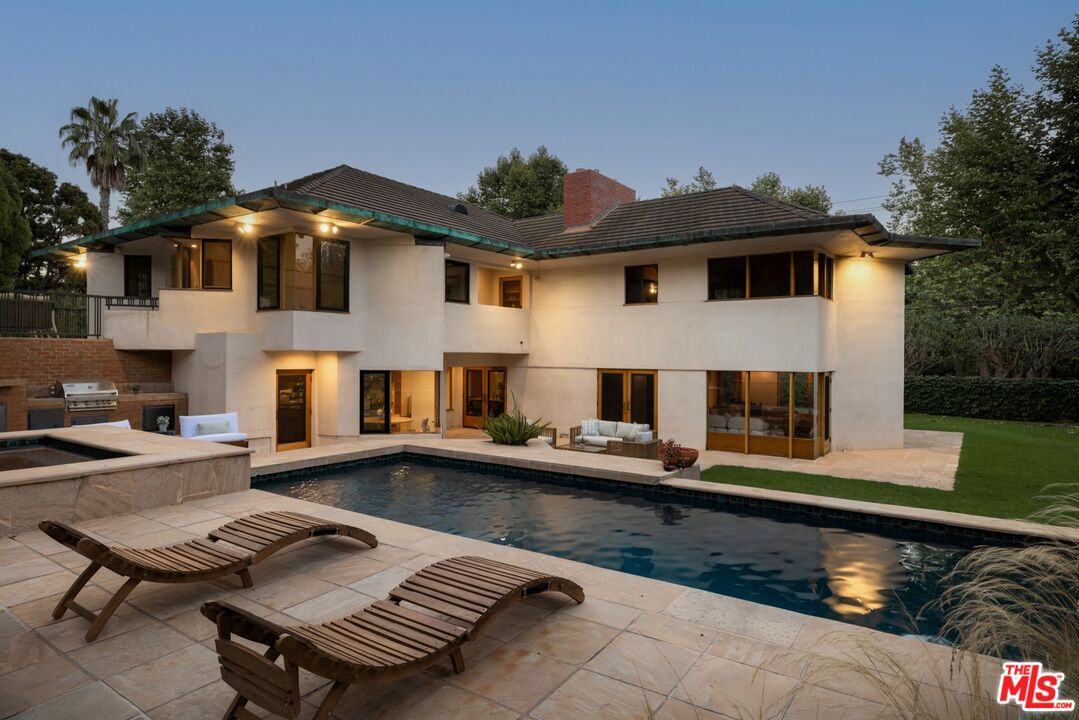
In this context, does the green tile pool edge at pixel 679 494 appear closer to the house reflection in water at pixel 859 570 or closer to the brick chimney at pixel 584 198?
the house reflection in water at pixel 859 570

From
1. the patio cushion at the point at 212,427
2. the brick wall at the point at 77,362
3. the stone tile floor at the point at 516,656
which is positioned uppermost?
the brick wall at the point at 77,362

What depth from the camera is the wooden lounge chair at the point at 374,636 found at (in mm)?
2941

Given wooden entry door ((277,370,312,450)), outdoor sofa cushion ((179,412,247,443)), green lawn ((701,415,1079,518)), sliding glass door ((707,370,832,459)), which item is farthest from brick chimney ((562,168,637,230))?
outdoor sofa cushion ((179,412,247,443))

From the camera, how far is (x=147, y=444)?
937cm

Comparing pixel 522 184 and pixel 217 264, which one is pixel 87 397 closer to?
pixel 217 264

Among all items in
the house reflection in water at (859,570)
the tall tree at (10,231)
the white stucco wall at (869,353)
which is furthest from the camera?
the tall tree at (10,231)

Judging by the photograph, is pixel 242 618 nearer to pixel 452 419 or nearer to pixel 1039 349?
pixel 452 419

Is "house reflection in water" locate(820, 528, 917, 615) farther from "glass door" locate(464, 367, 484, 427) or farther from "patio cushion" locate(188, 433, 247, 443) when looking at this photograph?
"glass door" locate(464, 367, 484, 427)

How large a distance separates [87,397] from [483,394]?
10.6m

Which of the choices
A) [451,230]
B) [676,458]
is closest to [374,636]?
[676,458]

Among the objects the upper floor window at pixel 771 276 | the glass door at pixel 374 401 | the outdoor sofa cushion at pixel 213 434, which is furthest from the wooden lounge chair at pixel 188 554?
the upper floor window at pixel 771 276

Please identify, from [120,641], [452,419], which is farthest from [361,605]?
[452,419]

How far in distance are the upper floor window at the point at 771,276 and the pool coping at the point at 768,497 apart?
5.99 meters

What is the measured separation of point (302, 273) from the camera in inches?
572
